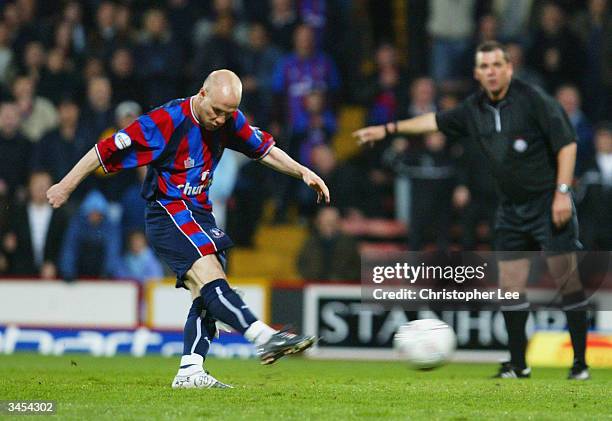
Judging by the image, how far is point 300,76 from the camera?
15820 mm

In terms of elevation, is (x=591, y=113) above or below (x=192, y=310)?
above

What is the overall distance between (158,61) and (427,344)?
27.9 ft

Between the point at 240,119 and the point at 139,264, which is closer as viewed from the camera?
the point at 240,119

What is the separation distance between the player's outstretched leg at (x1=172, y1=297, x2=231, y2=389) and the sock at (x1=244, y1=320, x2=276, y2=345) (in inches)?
22.9

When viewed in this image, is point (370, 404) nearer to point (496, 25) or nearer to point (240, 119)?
point (240, 119)

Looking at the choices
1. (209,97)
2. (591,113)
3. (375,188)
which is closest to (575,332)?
(209,97)

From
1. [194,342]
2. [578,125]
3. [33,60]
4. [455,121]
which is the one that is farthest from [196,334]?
[33,60]

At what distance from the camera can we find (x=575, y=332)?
9.35 metres

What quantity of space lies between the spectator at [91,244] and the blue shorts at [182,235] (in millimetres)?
6339

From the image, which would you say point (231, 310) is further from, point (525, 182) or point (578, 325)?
point (578, 325)

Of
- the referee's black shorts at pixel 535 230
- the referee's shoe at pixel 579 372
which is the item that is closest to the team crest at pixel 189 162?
the referee's black shorts at pixel 535 230

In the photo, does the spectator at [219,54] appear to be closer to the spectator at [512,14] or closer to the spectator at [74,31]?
the spectator at [74,31]

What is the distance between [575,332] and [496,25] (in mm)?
7921

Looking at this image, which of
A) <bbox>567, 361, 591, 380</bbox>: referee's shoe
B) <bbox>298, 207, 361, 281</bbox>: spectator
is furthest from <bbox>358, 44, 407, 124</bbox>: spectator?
<bbox>567, 361, 591, 380</bbox>: referee's shoe
